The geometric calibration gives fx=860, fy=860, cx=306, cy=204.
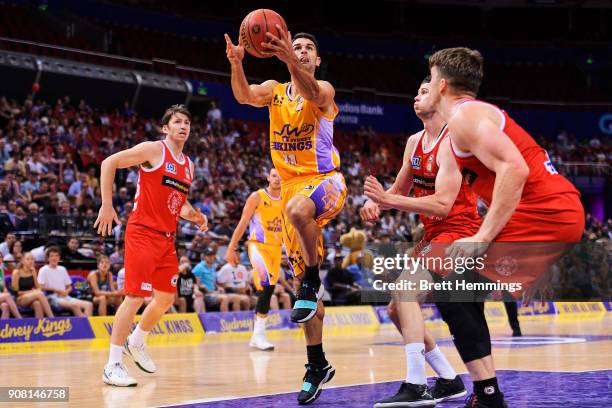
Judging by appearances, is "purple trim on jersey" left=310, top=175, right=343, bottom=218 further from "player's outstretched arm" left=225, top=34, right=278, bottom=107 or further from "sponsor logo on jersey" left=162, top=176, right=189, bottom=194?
"sponsor logo on jersey" left=162, top=176, right=189, bottom=194

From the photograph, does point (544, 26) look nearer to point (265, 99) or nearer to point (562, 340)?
point (562, 340)

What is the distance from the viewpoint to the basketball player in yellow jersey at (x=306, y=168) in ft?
21.1

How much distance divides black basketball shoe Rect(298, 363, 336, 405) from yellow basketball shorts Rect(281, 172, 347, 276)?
31.8 inches

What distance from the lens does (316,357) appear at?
A: 666cm

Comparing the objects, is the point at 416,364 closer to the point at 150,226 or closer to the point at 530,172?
the point at 530,172

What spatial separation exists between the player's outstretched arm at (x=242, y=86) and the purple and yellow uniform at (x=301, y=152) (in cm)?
13

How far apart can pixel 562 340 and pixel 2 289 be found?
812 centimetres

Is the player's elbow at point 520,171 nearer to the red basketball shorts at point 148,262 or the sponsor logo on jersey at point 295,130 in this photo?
the sponsor logo on jersey at point 295,130

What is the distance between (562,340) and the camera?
1249cm

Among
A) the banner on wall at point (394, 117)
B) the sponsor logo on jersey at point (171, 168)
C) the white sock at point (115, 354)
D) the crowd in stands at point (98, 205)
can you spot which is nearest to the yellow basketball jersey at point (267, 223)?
the crowd in stands at point (98, 205)

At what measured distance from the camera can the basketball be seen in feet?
20.2

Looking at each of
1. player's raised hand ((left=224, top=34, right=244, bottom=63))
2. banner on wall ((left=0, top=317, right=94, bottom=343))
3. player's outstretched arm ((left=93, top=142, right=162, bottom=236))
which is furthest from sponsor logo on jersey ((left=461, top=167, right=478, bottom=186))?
banner on wall ((left=0, top=317, right=94, bottom=343))

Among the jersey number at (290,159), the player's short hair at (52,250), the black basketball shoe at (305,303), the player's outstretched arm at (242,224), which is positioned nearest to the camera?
the black basketball shoe at (305,303)

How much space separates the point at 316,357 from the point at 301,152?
5.27ft
